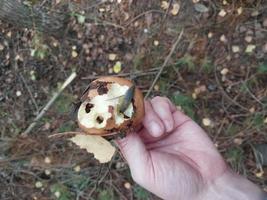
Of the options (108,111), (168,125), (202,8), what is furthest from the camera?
(202,8)

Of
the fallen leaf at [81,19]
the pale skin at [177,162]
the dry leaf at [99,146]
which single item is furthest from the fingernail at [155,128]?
the fallen leaf at [81,19]

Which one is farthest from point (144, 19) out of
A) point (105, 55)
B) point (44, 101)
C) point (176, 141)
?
point (176, 141)

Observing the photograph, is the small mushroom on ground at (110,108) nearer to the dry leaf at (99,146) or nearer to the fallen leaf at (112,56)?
the dry leaf at (99,146)

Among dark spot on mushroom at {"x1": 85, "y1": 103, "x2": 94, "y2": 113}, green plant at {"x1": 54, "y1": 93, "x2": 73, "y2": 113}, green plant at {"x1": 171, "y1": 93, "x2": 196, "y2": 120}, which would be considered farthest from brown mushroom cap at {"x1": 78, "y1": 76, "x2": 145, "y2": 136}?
green plant at {"x1": 54, "y1": 93, "x2": 73, "y2": 113}

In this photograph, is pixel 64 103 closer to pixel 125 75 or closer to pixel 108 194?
pixel 125 75

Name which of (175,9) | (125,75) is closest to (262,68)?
(175,9)

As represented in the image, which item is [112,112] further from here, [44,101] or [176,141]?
[44,101]

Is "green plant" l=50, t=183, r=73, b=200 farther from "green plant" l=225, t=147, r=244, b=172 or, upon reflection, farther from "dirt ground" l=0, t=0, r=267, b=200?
"green plant" l=225, t=147, r=244, b=172
